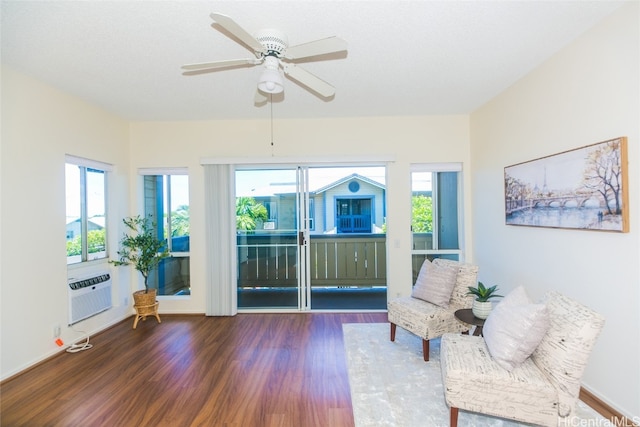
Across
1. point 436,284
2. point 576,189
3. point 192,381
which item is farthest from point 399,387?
point 576,189

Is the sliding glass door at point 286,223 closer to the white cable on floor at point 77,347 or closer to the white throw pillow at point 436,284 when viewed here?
the white throw pillow at point 436,284

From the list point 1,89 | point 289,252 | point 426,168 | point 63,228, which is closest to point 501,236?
point 426,168

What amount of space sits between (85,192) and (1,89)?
1280 millimetres

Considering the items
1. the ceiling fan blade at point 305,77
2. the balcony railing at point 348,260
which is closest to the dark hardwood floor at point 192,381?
the balcony railing at point 348,260

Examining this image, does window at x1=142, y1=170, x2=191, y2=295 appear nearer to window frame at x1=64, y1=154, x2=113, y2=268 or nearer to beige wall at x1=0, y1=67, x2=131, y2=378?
window frame at x1=64, y1=154, x2=113, y2=268

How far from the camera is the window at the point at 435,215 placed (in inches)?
160

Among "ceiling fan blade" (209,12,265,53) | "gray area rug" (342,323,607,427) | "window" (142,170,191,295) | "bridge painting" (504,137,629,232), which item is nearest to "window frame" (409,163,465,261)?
"bridge painting" (504,137,629,232)

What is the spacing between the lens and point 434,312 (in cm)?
269

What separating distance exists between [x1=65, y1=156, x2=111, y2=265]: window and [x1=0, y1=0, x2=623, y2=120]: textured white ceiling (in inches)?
31.3

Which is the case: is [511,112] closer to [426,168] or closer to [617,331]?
[426,168]

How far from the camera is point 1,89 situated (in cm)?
243

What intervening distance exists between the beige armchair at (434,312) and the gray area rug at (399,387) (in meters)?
0.18

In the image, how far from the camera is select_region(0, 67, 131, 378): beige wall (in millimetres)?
2457

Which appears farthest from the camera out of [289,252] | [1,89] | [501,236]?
[289,252]
